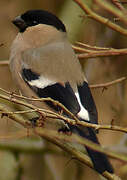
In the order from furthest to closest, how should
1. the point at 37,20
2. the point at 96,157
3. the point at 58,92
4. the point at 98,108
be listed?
the point at 98,108 < the point at 37,20 < the point at 58,92 < the point at 96,157

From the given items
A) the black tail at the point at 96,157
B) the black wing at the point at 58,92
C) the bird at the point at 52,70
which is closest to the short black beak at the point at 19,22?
the bird at the point at 52,70

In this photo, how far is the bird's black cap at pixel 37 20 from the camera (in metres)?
3.28

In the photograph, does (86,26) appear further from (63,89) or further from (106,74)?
(63,89)

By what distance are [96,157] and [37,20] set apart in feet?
4.03

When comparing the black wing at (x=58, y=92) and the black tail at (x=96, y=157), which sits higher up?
the black wing at (x=58, y=92)

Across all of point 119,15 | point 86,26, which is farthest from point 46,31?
point 119,15

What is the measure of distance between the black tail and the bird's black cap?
0.94 metres

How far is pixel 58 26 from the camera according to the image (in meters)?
3.35

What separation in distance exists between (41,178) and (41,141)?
300 millimetres

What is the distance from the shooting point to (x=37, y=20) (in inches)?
Answer: 131

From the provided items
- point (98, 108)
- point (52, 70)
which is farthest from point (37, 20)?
point (98, 108)

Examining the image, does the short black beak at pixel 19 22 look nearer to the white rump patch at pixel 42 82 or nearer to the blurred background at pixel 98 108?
the blurred background at pixel 98 108

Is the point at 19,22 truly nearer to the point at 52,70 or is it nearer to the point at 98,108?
the point at 52,70

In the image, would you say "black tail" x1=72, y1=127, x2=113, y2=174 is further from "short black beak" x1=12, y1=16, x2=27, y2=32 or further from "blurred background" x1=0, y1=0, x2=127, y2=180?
"short black beak" x1=12, y1=16, x2=27, y2=32
